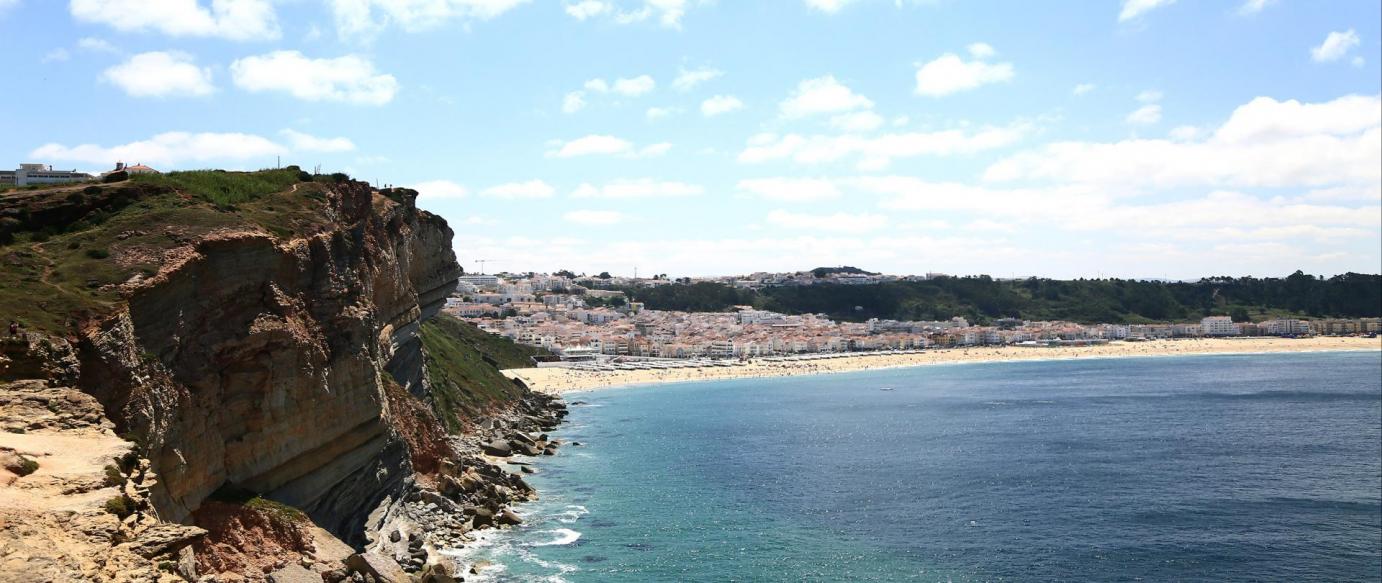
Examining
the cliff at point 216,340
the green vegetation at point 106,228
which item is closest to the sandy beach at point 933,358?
the cliff at point 216,340

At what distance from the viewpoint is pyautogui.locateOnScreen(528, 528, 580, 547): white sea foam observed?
36.2m

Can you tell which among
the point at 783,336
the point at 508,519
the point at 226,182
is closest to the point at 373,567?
the point at 508,519

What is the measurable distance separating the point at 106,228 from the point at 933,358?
155m

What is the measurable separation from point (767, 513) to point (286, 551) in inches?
914

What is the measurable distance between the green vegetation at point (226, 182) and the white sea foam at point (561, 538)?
1689cm

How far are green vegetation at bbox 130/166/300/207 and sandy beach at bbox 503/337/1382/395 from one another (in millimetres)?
79095

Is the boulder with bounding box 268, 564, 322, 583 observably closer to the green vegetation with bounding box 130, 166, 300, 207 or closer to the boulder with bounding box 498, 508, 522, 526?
the green vegetation with bounding box 130, 166, 300, 207

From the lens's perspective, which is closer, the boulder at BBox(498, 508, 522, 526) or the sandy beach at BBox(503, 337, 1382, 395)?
the boulder at BBox(498, 508, 522, 526)

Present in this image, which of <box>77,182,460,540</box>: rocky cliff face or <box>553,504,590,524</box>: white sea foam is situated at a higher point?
<box>77,182,460,540</box>: rocky cliff face

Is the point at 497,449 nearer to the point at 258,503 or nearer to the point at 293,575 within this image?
the point at 258,503

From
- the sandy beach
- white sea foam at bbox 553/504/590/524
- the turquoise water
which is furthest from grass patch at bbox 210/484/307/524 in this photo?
the sandy beach

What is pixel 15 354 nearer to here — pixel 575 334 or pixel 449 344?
pixel 449 344

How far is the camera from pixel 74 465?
1452cm

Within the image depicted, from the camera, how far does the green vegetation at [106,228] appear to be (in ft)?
65.6
